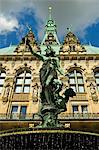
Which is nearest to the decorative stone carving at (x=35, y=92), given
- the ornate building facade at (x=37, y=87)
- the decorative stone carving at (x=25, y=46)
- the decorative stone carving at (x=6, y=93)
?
the ornate building facade at (x=37, y=87)

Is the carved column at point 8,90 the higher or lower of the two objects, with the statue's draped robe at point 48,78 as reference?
higher

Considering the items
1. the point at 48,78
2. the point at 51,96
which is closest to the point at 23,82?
the point at 48,78

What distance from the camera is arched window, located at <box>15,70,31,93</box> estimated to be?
2205 centimetres

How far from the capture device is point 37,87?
845 inches

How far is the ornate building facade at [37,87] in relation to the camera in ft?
56.2

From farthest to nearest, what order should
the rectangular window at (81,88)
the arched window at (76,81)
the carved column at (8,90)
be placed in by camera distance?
the arched window at (76,81), the rectangular window at (81,88), the carved column at (8,90)

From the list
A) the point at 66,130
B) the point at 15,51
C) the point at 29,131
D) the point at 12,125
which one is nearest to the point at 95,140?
the point at 66,130

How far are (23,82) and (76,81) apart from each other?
4.29 metres

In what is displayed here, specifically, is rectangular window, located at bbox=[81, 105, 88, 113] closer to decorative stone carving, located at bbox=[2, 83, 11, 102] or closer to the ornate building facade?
the ornate building facade

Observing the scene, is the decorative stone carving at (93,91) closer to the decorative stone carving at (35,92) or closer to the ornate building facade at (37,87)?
the ornate building facade at (37,87)

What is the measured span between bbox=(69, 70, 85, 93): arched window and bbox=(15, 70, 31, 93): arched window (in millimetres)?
3478

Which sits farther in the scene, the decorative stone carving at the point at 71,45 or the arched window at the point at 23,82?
the decorative stone carving at the point at 71,45

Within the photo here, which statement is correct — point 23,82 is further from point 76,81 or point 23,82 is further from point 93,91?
point 93,91

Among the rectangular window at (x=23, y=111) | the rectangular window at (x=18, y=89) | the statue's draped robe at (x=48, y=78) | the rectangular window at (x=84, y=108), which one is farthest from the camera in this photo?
the rectangular window at (x=18, y=89)
